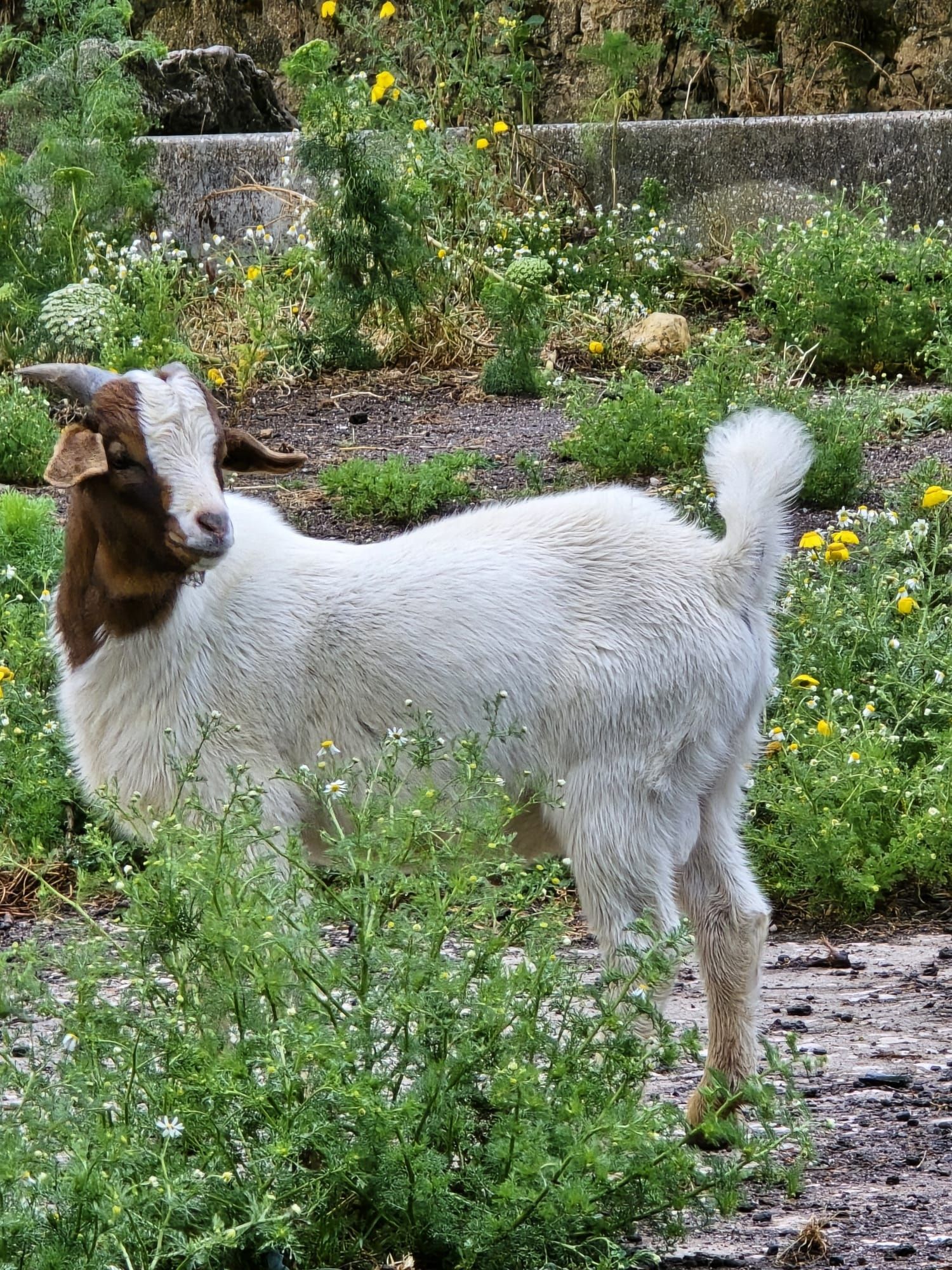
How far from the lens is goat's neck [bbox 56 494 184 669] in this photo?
13.0 feet

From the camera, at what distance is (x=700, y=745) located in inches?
151

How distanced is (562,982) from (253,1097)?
535mm

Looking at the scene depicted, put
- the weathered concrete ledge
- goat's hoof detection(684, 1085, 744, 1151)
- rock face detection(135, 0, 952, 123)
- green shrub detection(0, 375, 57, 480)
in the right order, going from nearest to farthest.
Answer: goat's hoof detection(684, 1085, 744, 1151), green shrub detection(0, 375, 57, 480), the weathered concrete ledge, rock face detection(135, 0, 952, 123)

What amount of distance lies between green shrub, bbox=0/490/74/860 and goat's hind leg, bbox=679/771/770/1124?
218 cm

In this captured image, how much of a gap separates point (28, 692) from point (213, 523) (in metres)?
2.35

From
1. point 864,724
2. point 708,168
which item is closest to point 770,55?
point 708,168

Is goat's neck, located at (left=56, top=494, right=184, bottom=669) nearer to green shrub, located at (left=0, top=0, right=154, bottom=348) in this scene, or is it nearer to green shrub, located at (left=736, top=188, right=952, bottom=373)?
green shrub, located at (left=0, top=0, right=154, bottom=348)

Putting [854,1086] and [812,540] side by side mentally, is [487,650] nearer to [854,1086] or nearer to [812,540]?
[854,1086]

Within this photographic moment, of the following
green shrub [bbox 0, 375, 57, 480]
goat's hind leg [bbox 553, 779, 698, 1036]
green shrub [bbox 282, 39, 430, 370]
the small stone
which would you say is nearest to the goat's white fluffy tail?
goat's hind leg [bbox 553, 779, 698, 1036]

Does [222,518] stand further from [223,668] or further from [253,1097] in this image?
[253,1097]

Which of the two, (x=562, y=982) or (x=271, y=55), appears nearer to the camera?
(x=562, y=982)

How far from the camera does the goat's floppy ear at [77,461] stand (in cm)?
383

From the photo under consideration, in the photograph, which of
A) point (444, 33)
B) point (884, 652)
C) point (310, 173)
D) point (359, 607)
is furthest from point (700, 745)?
point (444, 33)

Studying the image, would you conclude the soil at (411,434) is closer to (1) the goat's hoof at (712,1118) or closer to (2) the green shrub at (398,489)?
(2) the green shrub at (398,489)
